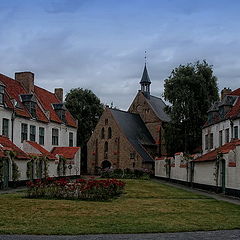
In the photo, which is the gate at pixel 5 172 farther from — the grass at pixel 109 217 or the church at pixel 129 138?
the church at pixel 129 138

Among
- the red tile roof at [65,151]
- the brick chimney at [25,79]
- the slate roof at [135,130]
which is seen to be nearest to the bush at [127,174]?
the slate roof at [135,130]

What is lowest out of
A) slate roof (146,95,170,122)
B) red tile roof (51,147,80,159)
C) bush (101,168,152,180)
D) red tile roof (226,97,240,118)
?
bush (101,168,152,180)

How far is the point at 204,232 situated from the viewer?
1200 centimetres

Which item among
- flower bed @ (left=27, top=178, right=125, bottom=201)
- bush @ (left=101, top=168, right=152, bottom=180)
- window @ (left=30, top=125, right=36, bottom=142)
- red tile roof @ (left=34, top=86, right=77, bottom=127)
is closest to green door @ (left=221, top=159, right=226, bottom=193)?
flower bed @ (left=27, top=178, right=125, bottom=201)

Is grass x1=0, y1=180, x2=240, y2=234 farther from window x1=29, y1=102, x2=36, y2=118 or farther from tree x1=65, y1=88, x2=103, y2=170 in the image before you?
tree x1=65, y1=88, x2=103, y2=170

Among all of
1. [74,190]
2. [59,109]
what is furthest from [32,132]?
[74,190]

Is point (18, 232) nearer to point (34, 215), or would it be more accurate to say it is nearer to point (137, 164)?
point (34, 215)

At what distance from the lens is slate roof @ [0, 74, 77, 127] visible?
3666 cm

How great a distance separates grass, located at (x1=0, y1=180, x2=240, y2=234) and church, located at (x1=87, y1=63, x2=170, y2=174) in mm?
37963

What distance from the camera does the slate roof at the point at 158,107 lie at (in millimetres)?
66106

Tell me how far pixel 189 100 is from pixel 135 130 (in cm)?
1219

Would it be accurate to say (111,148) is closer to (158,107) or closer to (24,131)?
(158,107)

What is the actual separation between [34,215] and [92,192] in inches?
259

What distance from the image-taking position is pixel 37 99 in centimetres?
4312
